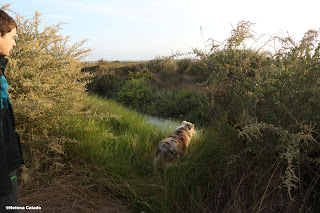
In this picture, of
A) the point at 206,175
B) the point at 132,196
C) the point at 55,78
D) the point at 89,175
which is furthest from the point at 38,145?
the point at 206,175

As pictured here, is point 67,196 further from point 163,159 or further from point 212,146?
point 212,146

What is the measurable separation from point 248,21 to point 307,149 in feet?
4.89

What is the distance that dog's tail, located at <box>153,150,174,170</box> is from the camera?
3.53 metres

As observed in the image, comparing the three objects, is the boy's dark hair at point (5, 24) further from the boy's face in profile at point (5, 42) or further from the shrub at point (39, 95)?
the shrub at point (39, 95)

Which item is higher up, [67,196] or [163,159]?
[163,159]

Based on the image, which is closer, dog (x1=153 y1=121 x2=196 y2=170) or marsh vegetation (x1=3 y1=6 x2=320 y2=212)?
marsh vegetation (x1=3 y1=6 x2=320 y2=212)

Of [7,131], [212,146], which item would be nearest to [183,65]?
[212,146]

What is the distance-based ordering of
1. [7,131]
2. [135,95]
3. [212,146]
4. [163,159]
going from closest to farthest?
[7,131] < [212,146] < [163,159] < [135,95]

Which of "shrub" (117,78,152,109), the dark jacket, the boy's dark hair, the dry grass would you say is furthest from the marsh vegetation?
"shrub" (117,78,152,109)

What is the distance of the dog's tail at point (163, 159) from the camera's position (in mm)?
3526

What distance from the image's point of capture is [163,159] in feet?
11.6

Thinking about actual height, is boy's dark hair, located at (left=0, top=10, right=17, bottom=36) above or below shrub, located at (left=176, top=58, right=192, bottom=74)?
above

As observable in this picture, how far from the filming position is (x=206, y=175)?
10.0 ft

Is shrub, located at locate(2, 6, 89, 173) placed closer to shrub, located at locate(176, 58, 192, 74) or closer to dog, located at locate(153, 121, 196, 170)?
dog, located at locate(153, 121, 196, 170)
